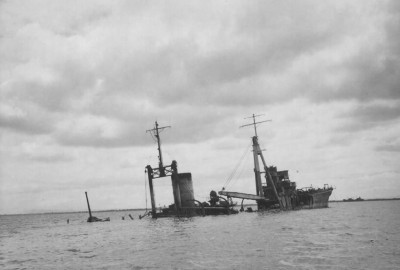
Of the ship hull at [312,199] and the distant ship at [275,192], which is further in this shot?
the ship hull at [312,199]

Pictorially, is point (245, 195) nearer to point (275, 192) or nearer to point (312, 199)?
point (275, 192)

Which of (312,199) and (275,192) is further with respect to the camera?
(312,199)

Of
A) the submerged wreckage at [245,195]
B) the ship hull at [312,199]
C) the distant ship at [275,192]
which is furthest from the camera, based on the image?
the ship hull at [312,199]

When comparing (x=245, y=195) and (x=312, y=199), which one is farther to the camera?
(x=312, y=199)

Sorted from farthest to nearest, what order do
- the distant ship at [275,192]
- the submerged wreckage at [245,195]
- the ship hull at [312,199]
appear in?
1. the ship hull at [312,199]
2. the distant ship at [275,192]
3. the submerged wreckage at [245,195]

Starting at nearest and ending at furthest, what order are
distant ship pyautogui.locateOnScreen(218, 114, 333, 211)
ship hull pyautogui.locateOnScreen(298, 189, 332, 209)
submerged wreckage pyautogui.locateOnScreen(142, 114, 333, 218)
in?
submerged wreckage pyautogui.locateOnScreen(142, 114, 333, 218) < distant ship pyautogui.locateOnScreen(218, 114, 333, 211) < ship hull pyautogui.locateOnScreen(298, 189, 332, 209)

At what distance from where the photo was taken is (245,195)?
5225cm

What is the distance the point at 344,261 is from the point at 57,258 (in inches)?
570

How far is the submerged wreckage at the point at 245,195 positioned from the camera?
47.3 metres

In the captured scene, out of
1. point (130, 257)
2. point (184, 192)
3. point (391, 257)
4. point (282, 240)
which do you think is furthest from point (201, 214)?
point (391, 257)

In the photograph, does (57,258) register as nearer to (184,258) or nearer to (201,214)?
(184,258)

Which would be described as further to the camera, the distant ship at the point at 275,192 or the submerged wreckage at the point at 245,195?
the distant ship at the point at 275,192

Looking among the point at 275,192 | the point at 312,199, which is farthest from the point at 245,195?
the point at 312,199

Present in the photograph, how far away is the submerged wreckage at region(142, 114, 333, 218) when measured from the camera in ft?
155
